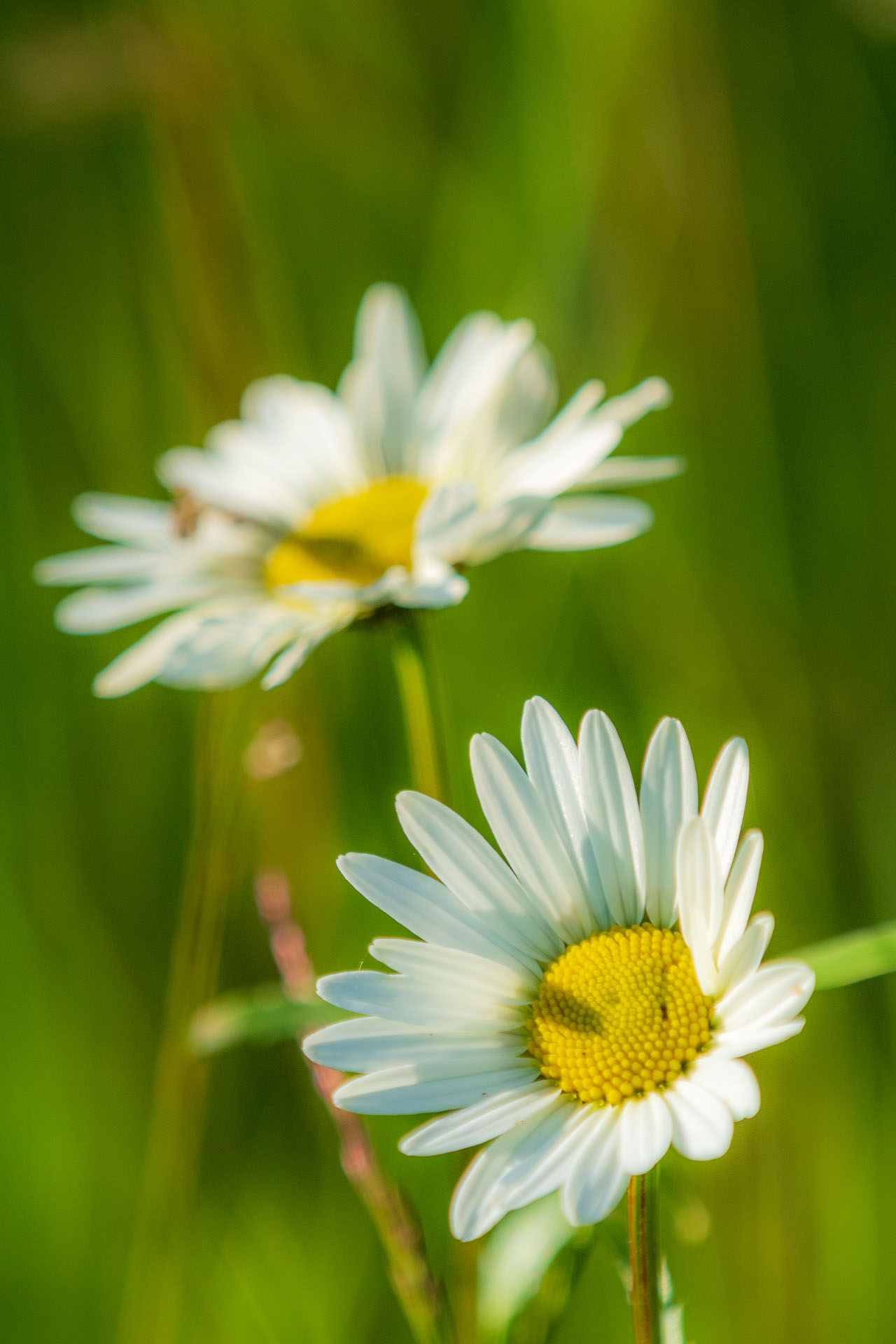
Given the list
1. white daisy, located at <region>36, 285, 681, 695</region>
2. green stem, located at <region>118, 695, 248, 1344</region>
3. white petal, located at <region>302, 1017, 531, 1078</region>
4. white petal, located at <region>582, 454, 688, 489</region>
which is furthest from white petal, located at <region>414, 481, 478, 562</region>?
white petal, located at <region>302, 1017, 531, 1078</region>

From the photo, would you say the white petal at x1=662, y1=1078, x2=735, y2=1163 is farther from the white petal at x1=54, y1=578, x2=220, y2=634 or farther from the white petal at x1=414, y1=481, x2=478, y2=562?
the white petal at x1=54, y1=578, x2=220, y2=634

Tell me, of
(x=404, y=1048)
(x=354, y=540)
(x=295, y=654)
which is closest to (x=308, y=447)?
(x=354, y=540)

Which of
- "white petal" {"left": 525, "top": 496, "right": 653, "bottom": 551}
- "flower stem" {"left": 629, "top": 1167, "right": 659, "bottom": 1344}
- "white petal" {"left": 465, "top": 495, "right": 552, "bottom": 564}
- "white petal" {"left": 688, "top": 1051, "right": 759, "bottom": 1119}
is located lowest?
"flower stem" {"left": 629, "top": 1167, "right": 659, "bottom": 1344}

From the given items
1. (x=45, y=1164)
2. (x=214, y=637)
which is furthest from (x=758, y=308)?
(x=45, y=1164)

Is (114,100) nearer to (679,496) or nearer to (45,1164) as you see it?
(679,496)

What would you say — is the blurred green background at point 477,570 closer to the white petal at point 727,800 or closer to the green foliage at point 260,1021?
the green foliage at point 260,1021

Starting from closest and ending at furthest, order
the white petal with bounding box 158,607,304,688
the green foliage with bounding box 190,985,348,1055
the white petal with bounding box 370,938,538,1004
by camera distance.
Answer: the white petal with bounding box 370,938,538,1004 → the green foliage with bounding box 190,985,348,1055 → the white petal with bounding box 158,607,304,688
